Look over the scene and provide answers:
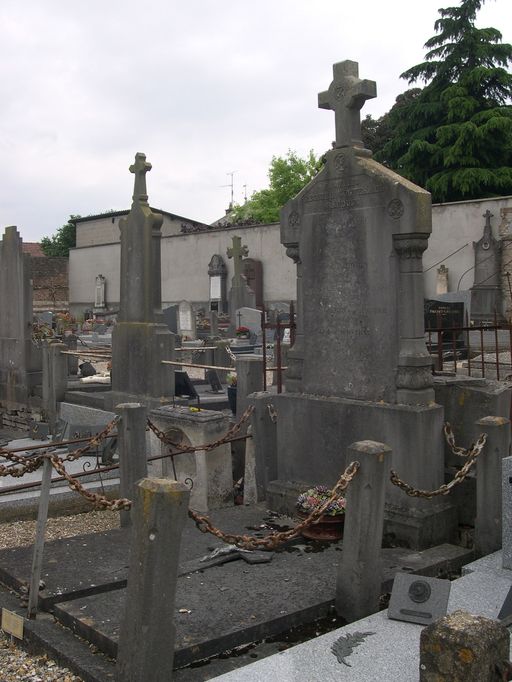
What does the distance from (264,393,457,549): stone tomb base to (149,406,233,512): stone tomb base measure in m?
0.66

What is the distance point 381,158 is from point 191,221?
20230 mm

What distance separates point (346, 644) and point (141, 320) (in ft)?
26.6

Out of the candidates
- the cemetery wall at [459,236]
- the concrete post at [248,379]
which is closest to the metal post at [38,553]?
the concrete post at [248,379]

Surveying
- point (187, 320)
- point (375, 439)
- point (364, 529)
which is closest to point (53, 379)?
point (375, 439)

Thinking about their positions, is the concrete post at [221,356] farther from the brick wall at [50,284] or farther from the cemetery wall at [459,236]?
the brick wall at [50,284]

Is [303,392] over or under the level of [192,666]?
over

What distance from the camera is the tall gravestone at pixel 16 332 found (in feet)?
46.1

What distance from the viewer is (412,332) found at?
20.3 feet

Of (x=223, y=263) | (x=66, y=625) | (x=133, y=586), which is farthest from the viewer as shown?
(x=223, y=263)

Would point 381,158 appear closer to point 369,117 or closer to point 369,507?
point 369,117

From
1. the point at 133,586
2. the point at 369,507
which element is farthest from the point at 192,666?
the point at 369,507

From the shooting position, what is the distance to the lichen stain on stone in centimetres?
275

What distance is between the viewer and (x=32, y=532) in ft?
23.4

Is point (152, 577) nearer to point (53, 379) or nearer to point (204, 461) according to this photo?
point (204, 461)
